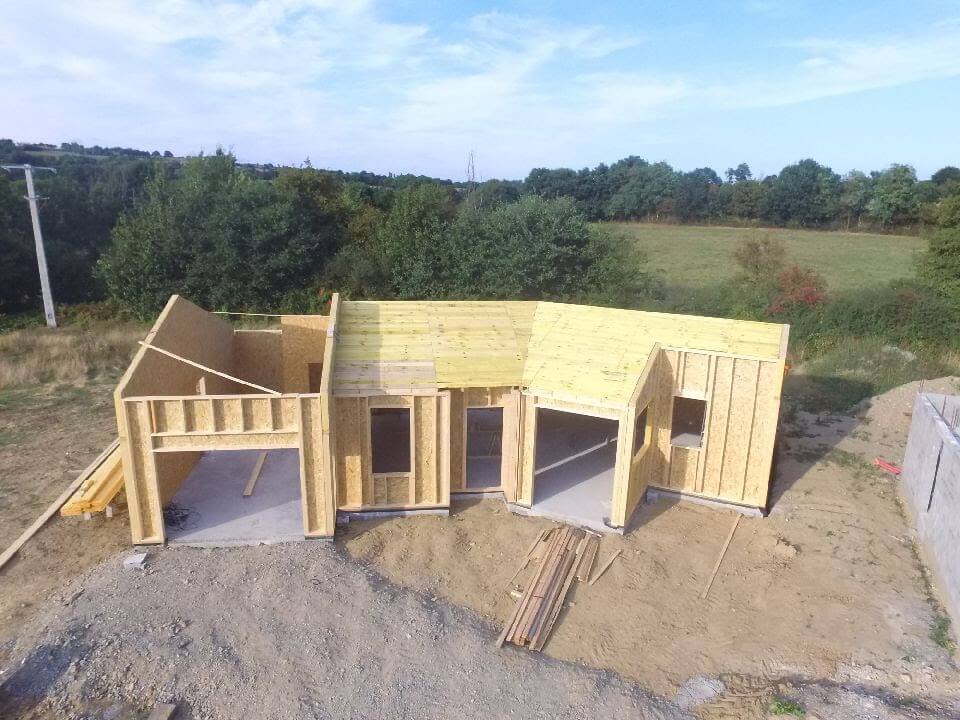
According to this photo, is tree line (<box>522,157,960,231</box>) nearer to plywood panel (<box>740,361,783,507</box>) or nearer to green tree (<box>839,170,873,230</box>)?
green tree (<box>839,170,873,230</box>)

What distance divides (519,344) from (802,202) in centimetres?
5289

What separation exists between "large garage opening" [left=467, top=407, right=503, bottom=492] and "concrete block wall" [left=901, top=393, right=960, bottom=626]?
7650 millimetres

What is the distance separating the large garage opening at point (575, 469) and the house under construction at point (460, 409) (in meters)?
0.05

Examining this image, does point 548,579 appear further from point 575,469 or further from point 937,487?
point 937,487

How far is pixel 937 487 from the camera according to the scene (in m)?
11.9

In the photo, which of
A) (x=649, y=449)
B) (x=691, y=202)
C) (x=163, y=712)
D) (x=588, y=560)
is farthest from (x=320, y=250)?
(x=691, y=202)

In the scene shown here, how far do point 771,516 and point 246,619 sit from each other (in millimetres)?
9725

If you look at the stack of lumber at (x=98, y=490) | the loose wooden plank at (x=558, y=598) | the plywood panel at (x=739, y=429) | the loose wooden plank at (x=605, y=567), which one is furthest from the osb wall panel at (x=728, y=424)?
the stack of lumber at (x=98, y=490)

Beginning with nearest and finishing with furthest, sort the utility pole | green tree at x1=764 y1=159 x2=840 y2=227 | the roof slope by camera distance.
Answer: the roof slope, the utility pole, green tree at x1=764 y1=159 x2=840 y2=227

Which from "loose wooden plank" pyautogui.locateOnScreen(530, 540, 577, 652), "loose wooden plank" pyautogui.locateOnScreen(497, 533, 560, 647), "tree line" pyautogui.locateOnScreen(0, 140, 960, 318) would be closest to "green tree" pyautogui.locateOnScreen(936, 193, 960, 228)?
"tree line" pyautogui.locateOnScreen(0, 140, 960, 318)

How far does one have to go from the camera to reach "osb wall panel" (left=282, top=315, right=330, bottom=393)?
16156mm

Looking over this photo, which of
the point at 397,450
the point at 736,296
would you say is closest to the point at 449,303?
the point at 397,450

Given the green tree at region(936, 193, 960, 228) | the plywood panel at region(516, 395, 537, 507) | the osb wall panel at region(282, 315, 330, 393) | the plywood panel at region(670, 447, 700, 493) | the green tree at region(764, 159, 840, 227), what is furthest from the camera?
the green tree at region(764, 159, 840, 227)

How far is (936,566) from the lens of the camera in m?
11.3
